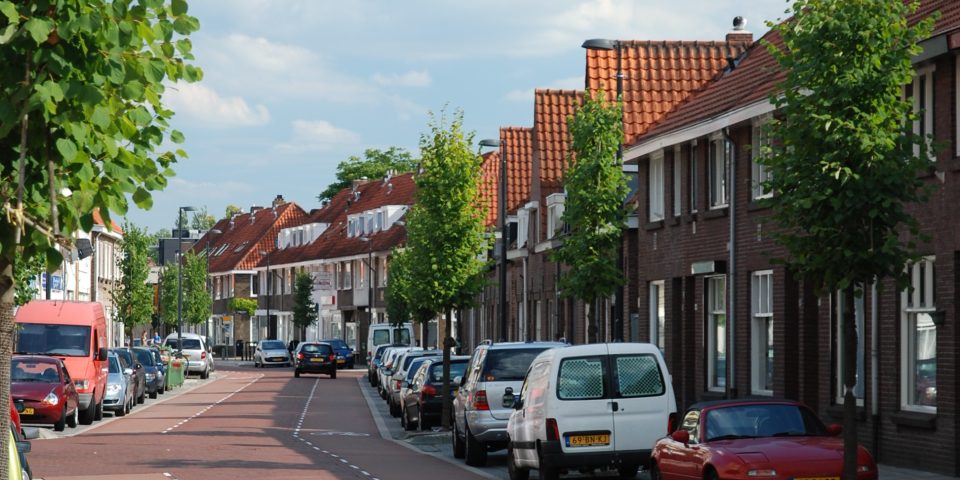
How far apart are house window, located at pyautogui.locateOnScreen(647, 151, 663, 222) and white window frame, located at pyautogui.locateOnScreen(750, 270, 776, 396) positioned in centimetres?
695

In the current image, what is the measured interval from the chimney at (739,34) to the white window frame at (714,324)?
1283 centimetres

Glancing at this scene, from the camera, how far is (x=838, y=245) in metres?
15.9

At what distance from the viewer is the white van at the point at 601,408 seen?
2061 cm

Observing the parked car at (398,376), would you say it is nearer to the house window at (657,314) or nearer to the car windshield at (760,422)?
the house window at (657,314)

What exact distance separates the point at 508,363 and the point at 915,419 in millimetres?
6108

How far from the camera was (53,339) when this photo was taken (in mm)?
39188

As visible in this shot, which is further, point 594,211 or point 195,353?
point 195,353

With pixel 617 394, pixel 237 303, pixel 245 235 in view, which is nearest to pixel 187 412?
pixel 617 394

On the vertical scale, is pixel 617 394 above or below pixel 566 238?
below

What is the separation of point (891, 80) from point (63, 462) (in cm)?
1526

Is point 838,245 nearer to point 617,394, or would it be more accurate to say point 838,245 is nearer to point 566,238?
point 617,394

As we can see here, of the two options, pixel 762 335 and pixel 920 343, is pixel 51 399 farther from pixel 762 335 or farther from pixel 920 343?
pixel 920 343

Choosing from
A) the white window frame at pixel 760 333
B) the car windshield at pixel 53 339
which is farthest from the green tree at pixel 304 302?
the white window frame at pixel 760 333

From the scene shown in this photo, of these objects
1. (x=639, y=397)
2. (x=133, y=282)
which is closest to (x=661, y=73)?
(x=639, y=397)
